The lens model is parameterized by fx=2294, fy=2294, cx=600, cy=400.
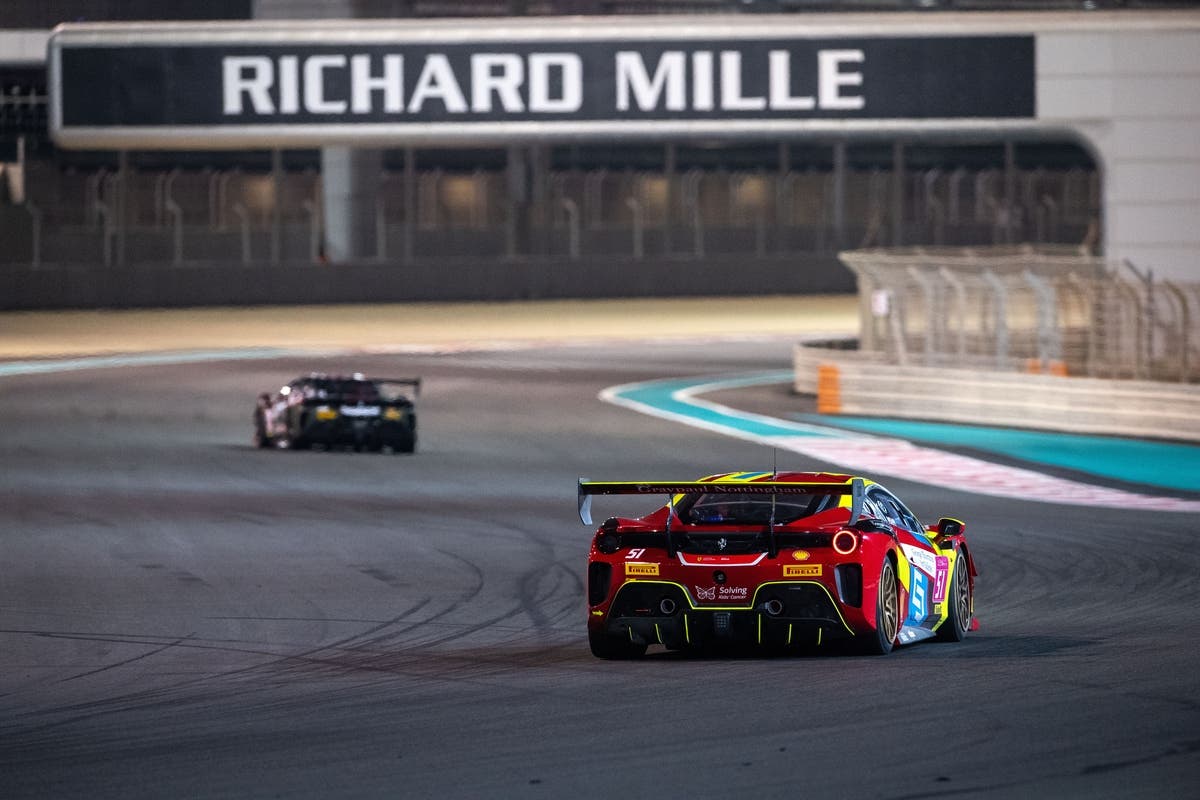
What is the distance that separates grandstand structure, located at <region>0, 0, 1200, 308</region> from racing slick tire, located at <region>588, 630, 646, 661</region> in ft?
131

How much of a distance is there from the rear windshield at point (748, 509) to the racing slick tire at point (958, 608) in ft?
3.67

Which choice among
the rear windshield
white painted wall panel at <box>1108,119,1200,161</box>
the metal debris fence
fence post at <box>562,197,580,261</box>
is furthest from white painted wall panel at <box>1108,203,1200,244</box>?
fence post at <box>562,197,580,261</box>

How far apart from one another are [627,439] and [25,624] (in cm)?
1411

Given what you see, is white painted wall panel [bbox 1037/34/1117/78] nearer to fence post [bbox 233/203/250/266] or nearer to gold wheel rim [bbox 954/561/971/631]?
gold wheel rim [bbox 954/561/971/631]

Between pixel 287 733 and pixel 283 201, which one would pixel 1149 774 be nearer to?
pixel 287 733

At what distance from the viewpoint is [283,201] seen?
5781 cm

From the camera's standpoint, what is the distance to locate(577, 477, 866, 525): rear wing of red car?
11109 mm

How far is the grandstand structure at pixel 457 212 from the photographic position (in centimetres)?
5341

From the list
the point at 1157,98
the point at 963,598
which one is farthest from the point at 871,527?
the point at 1157,98

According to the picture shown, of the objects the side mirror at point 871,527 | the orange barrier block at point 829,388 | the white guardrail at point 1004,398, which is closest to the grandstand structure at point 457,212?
the orange barrier block at point 829,388

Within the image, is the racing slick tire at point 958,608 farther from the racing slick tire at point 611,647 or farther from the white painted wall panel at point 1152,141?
the white painted wall panel at point 1152,141

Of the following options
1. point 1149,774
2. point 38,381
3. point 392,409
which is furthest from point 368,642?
point 38,381

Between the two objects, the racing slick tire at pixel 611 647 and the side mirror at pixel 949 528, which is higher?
the side mirror at pixel 949 528

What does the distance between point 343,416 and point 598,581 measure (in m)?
14.5
